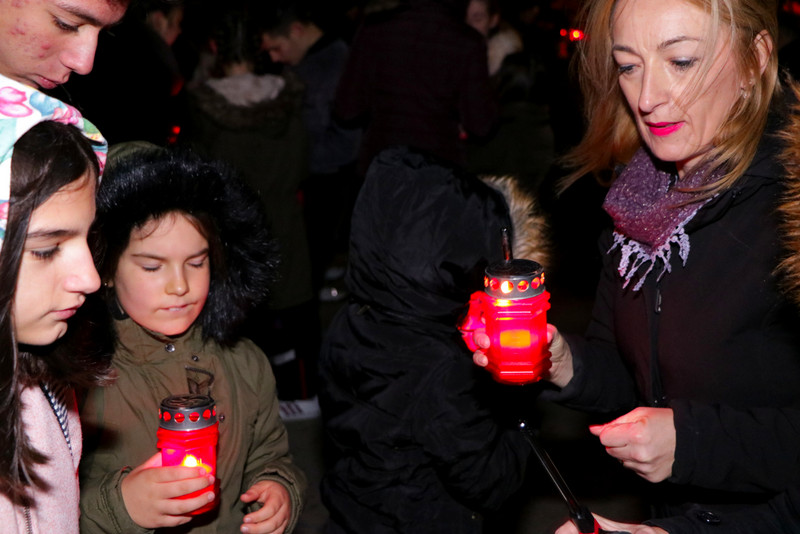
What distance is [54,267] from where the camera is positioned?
5.78 feet

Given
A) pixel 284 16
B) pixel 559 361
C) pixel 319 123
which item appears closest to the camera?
pixel 559 361

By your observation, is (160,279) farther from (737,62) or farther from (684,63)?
(737,62)

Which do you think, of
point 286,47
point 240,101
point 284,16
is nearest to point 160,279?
point 240,101

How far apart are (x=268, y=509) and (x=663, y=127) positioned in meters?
1.52

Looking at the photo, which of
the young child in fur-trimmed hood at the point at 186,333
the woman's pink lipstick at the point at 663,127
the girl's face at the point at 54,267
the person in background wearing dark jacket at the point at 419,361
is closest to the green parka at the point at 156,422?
the young child in fur-trimmed hood at the point at 186,333

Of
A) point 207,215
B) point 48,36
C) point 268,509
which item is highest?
point 48,36

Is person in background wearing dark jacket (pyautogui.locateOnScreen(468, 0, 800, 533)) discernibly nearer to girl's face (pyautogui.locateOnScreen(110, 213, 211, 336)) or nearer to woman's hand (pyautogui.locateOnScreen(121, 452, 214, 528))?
woman's hand (pyautogui.locateOnScreen(121, 452, 214, 528))

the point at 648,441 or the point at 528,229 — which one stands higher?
the point at 528,229

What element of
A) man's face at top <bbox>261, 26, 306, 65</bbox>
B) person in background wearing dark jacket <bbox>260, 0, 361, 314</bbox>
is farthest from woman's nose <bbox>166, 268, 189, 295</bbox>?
man's face at top <bbox>261, 26, 306, 65</bbox>

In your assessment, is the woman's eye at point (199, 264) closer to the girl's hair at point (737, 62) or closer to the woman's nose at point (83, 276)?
the woman's nose at point (83, 276)

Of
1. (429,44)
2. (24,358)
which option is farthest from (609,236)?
(429,44)

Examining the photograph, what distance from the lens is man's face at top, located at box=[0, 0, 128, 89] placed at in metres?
2.15

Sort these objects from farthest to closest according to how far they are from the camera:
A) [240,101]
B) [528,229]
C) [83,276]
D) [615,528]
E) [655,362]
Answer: [240,101] → [528,229] → [655,362] → [615,528] → [83,276]

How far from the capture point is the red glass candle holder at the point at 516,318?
2027mm
